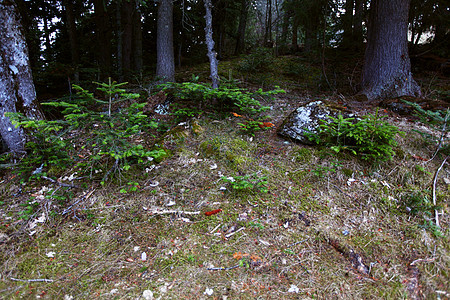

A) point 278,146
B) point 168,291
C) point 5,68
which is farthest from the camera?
point 278,146

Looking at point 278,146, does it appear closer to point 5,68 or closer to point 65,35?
point 5,68

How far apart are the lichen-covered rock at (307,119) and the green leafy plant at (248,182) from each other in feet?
4.33

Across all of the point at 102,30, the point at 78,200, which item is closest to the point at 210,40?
the point at 78,200

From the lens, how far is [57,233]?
2.86 m

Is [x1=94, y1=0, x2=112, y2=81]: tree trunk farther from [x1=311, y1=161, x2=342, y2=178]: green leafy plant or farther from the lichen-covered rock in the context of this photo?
[x1=311, y1=161, x2=342, y2=178]: green leafy plant

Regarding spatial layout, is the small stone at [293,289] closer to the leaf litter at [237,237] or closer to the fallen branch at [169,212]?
the leaf litter at [237,237]

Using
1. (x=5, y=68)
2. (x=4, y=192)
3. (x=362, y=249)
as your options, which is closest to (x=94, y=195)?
(x=4, y=192)

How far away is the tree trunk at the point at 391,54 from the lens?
5.94m

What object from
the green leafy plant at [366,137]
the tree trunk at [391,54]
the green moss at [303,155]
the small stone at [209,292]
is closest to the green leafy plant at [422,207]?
the green leafy plant at [366,137]

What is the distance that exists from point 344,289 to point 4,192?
4.98 meters

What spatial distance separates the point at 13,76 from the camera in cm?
390

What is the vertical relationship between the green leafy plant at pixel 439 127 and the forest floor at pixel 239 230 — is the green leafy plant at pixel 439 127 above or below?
above

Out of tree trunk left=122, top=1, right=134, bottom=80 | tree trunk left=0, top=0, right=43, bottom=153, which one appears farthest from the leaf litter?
tree trunk left=122, top=1, right=134, bottom=80

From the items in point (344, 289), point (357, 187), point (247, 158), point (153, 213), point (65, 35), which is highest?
point (65, 35)
